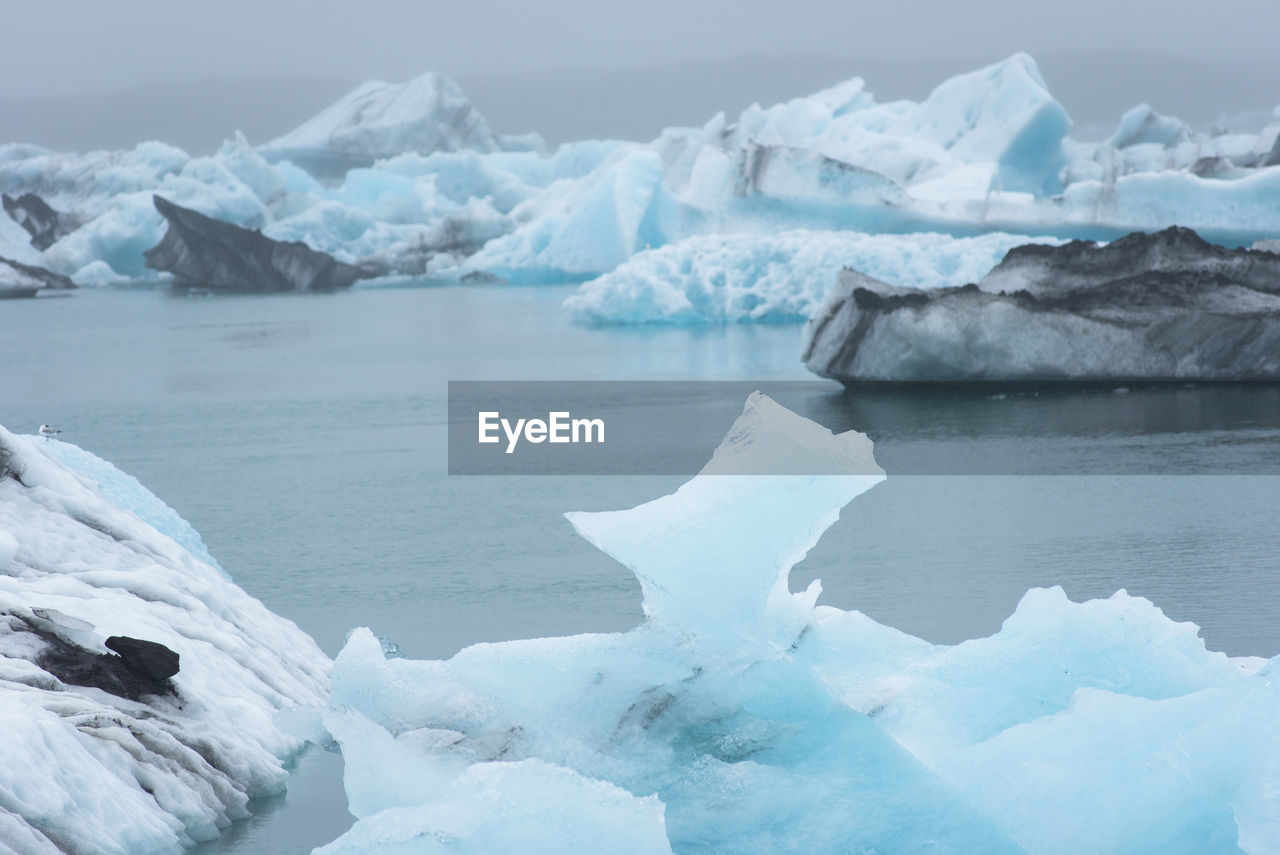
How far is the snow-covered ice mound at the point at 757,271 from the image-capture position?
16.2m

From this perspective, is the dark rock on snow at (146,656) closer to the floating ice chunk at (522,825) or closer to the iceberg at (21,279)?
the floating ice chunk at (522,825)

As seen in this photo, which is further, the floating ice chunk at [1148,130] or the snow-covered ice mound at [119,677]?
the floating ice chunk at [1148,130]

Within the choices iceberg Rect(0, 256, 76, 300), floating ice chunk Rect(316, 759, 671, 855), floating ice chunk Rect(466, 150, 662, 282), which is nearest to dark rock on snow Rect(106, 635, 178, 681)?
floating ice chunk Rect(316, 759, 671, 855)

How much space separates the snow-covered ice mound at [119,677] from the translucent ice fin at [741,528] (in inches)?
40.3

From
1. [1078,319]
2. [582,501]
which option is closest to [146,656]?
[582,501]

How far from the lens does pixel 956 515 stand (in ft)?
23.1

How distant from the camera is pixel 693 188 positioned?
22375mm

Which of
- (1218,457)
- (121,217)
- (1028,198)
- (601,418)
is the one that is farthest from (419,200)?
(1218,457)

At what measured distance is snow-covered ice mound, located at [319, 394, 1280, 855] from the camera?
275 cm

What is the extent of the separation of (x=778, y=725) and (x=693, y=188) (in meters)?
19.7

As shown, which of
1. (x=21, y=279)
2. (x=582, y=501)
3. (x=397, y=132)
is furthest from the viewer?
(x=397, y=132)

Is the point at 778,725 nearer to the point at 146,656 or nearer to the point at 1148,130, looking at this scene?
the point at 146,656

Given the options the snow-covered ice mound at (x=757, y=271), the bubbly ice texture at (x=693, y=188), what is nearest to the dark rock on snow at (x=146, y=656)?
the snow-covered ice mound at (x=757, y=271)

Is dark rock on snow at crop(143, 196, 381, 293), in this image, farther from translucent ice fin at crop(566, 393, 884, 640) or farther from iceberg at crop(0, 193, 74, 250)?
translucent ice fin at crop(566, 393, 884, 640)
